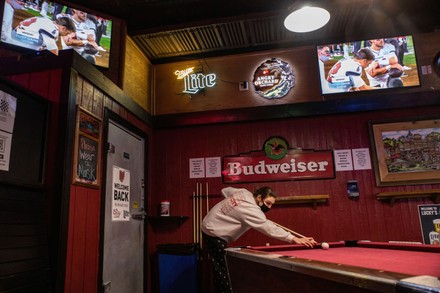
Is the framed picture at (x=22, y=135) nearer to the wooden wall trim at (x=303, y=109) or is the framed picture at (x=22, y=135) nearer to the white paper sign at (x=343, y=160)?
the wooden wall trim at (x=303, y=109)

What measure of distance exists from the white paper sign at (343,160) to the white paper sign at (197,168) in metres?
1.99

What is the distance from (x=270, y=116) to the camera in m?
5.11

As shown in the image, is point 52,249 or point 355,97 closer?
point 52,249

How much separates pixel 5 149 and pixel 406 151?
4805 mm

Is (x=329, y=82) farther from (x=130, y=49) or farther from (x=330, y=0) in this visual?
(x=130, y=49)

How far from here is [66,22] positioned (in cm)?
421

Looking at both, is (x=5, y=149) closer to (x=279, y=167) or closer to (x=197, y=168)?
(x=197, y=168)

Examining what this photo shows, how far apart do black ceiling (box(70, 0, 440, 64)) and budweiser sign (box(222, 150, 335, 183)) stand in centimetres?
181

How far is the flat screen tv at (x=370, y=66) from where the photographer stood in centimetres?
500

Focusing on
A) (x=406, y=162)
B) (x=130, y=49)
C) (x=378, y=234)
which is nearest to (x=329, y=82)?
(x=406, y=162)

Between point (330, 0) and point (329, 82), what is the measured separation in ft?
4.14

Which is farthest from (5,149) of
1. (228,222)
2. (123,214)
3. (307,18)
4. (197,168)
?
(307,18)

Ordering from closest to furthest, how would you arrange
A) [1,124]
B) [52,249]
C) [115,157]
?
1. [1,124]
2. [52,249]
3. [115,157]

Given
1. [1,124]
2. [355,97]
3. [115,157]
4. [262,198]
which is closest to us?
[1,124]
